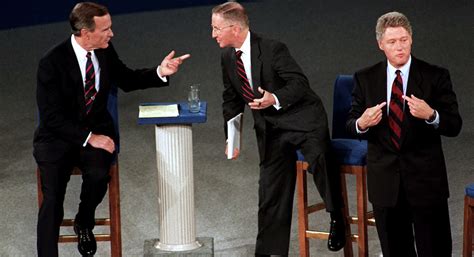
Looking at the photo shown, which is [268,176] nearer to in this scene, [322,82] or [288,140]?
[288,140]

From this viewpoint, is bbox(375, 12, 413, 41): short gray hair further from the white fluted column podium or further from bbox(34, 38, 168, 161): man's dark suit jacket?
bbox(34, 38, 168, 161): man's dark suit jacket

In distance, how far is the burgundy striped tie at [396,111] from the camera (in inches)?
192

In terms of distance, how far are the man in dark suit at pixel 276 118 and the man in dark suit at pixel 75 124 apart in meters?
0.31

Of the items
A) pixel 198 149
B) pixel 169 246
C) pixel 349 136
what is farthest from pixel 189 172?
pixel 198 149

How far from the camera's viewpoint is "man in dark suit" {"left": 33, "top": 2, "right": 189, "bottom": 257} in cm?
566

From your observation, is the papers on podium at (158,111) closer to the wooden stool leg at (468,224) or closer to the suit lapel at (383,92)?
the suit lapel at (383,92)

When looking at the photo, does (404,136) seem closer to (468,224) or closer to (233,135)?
(468,224)

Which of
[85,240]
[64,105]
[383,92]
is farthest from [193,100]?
[383,92]

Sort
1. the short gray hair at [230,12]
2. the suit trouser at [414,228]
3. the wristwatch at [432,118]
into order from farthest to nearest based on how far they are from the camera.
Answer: the short gray hair at [230,12] < the suit trouser at [414,228] < the wristwatch at [432,118]

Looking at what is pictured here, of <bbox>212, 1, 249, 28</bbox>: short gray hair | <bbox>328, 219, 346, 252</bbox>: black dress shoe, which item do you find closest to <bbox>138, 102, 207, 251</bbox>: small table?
<bbox>212, 1, 249, 28</bbox>: short gray hair

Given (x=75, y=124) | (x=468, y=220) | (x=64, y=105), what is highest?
(x=64, y=105)

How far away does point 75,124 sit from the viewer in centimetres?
570

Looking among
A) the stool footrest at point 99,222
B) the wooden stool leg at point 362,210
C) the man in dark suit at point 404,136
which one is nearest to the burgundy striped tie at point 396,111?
the man in dark suit at point 404,136

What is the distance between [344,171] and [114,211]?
4.06 ft
